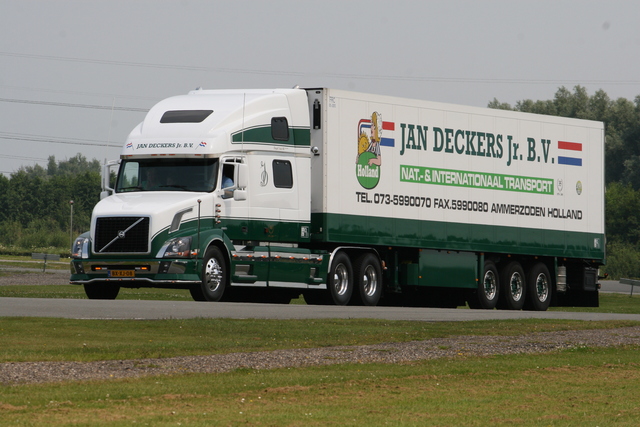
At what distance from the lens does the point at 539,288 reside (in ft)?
103

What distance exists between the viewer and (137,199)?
932 inches

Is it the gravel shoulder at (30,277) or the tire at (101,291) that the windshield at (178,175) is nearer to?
the tire at (101,291)

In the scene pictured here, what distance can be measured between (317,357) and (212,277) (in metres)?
9.15

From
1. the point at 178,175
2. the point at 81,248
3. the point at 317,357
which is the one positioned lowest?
the point at 317,357

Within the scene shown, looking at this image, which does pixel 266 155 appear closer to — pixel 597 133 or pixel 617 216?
pixel 597 133

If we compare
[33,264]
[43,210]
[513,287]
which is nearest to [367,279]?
[513,287]

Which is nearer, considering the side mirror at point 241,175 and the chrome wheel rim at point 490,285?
the side mirror at point 241,175

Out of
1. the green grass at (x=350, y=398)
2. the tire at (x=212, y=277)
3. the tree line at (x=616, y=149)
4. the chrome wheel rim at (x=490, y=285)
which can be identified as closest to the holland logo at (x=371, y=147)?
the tire at (x=212, y=277)

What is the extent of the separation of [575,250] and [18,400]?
76.1 ft

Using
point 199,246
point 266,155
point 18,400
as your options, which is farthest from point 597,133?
point 18,400

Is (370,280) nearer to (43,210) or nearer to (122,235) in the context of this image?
(122,235)

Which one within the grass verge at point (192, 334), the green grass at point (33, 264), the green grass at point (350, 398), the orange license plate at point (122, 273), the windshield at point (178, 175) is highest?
the windshield at point (178, 175)

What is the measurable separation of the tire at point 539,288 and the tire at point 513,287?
0.56ft

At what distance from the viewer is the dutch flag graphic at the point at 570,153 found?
104 ft
